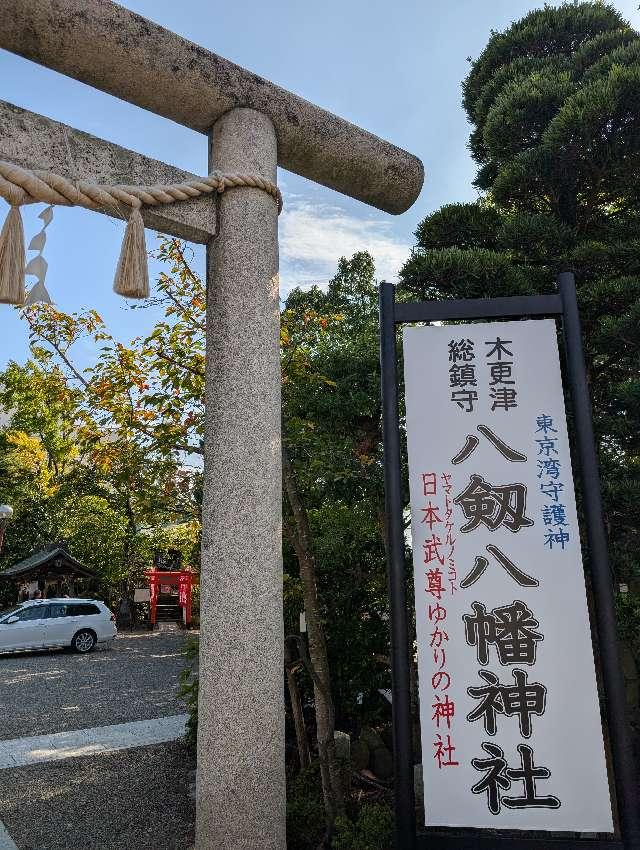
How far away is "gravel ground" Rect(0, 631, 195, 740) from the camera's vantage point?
6996 mm

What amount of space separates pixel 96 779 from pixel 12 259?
4.52 m

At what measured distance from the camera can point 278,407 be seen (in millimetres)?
2393

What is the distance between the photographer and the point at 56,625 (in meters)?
12.7

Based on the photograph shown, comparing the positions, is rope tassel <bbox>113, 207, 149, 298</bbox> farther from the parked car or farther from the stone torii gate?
the parked car

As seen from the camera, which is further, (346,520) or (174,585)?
(174,585)

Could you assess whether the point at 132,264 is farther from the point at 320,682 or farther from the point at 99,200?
the point at 320,682

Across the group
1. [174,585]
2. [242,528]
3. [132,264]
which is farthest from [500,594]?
[174,585]

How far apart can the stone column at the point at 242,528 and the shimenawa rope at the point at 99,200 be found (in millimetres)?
143

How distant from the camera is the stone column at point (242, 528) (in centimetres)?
204

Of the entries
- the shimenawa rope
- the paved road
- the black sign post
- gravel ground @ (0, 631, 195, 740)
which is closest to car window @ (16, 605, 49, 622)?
gravel ground @ (0, 631, 195, 740)

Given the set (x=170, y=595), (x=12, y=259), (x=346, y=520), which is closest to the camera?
(x=12, y=259)

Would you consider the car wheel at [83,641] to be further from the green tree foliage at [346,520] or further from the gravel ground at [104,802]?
the green tree foliage at [346,520]

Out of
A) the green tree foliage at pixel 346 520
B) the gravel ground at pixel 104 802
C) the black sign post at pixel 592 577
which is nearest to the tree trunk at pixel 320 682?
the gravel ground at pixel 104 802

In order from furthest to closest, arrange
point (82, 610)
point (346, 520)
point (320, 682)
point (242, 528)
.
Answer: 1. point (82, 610)
2. point (346, 520)
3. point (320, 682)
4. point (242, 528)
